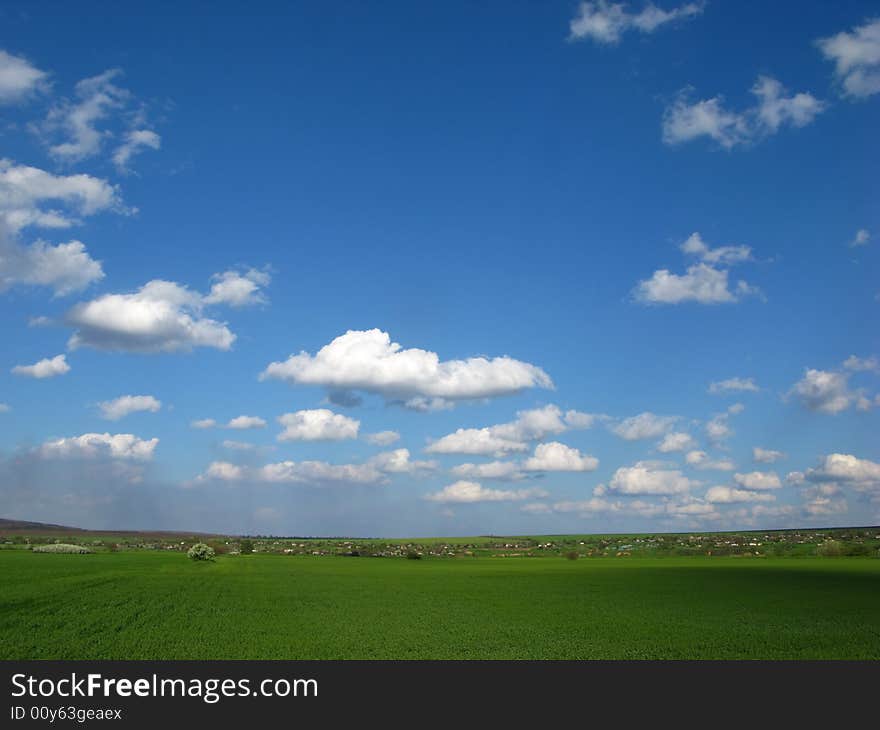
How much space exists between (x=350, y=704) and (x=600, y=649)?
15.0 m

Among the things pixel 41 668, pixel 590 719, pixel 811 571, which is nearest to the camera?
pixel 590 719

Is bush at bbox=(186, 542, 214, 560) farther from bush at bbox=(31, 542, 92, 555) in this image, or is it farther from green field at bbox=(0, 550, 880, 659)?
green field at bbox=(0, 550, 880, 659)

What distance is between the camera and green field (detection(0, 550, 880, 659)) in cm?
3234

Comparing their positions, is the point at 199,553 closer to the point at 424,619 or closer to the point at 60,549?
the point at 60,549

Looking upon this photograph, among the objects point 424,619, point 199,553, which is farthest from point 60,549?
point 424,619

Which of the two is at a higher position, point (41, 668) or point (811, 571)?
point (41, 668)

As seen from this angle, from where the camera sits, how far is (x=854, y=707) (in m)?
23.8

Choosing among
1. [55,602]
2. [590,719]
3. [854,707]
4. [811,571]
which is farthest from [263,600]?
[811,571]

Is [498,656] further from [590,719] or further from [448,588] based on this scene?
[448,588]

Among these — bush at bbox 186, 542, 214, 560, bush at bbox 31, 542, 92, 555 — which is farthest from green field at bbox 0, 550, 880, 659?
bush at bbox 31, 542, 92, 555

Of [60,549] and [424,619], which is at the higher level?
[424,619]

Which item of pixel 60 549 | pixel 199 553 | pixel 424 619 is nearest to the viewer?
pixel 424 619

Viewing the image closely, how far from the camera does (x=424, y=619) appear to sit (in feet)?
144

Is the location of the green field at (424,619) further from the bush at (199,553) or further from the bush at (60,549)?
the bush at (60,549)
